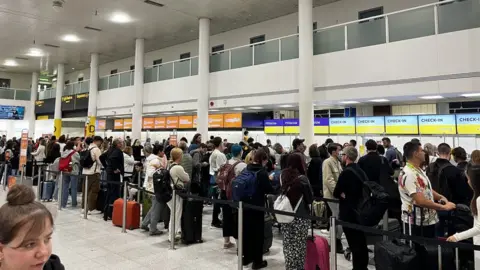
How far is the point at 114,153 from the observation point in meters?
7.25

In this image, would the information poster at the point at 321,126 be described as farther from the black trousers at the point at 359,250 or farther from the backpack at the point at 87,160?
the black trousers at the point at 359,250

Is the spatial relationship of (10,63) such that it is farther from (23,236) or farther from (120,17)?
(23,236)

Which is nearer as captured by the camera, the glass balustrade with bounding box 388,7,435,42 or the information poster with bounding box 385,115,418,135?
the glass balustrade with bounding box 388,7,435,42

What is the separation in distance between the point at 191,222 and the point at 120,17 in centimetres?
1309

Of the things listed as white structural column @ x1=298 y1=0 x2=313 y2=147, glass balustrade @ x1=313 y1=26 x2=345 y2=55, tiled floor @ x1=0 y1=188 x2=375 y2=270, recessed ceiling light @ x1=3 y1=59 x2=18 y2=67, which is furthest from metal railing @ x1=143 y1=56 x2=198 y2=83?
recessed ceiling light @ x1=3 y1=59 x2=18 y2=67

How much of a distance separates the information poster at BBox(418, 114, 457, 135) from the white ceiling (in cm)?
648

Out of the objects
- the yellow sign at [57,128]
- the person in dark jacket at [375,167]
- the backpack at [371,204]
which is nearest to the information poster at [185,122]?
the yellow sign at [57,128]

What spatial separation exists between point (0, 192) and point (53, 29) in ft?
33.4

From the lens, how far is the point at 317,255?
12.8 ft

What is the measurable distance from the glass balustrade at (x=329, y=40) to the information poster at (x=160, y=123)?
394 inches

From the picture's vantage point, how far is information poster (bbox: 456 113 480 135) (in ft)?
31.3

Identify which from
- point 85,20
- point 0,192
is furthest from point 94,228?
point 85,20

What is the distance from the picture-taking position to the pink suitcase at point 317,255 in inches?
153

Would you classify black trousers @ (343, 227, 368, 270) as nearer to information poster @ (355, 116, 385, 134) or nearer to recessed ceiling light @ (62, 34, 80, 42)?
information poster @ (355, 116, 385, 134)
